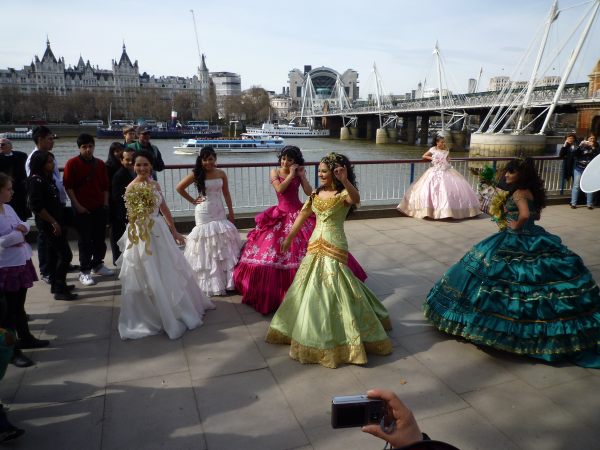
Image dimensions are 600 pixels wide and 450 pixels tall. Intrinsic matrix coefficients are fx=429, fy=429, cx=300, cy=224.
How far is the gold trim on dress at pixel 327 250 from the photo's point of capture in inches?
149

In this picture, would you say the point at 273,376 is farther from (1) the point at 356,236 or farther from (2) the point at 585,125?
(2) the point at 585,125

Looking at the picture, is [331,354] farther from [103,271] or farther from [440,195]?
[440,195]

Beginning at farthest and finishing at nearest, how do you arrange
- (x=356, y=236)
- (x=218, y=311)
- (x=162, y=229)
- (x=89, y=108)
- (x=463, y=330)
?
(x=89, y=108), (x=356, y=236), (x=218, y=311), (x=162, y=229), (x=463, y=330)

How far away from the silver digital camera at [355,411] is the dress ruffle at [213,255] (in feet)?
13.5

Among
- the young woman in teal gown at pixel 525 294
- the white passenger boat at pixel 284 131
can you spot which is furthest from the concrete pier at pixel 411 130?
the young woman in teal gown at pixel 525 294

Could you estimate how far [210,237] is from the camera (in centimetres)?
515

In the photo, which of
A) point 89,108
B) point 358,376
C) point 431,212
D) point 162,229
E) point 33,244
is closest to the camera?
point 358,376

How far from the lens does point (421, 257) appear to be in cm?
670

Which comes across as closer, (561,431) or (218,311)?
(561,431)

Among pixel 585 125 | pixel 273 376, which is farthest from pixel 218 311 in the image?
pixel 585 125

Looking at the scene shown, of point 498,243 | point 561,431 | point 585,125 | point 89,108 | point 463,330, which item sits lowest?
point 561,431

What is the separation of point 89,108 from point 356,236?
110 metres

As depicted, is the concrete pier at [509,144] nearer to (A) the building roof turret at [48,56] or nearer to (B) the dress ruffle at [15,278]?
(B) the dress ruffle at [15,278]

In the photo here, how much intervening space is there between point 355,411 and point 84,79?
156218mm
